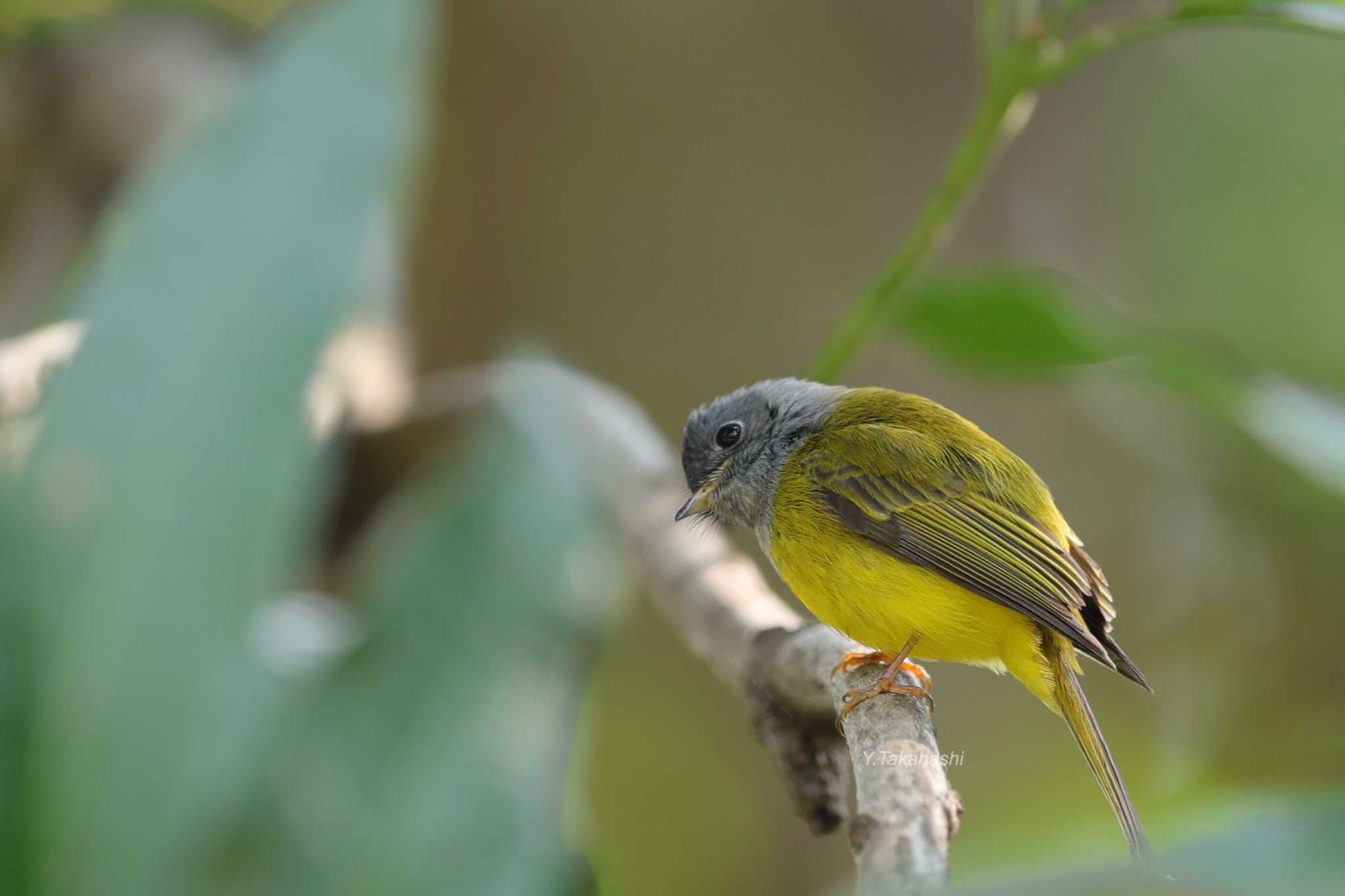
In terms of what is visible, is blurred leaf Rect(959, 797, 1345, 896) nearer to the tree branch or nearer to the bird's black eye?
the tree branch

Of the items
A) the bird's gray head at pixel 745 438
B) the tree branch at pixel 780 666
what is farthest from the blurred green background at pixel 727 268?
the tree branch at pixel 780 666

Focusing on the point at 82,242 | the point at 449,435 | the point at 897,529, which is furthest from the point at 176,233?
the point at 82,242

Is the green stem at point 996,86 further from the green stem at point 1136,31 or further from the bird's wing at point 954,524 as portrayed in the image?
the bird's wing at point 954,524

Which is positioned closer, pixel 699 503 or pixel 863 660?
pixel 863 660

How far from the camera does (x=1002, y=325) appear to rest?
2.60 metres

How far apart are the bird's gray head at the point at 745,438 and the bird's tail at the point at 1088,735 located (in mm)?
811

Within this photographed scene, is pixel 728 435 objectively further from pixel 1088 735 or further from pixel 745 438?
pixel 1088 735

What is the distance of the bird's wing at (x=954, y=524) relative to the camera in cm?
Answer: 235

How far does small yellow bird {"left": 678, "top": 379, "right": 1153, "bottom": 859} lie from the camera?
239cm

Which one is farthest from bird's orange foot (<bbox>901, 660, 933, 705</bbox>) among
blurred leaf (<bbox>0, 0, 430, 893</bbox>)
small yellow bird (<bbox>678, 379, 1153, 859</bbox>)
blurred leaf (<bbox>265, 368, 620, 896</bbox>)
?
blurred leaf (<bbox>0, 0, 430, 893</bbox>)

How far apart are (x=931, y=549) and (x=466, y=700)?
1895 millimetres

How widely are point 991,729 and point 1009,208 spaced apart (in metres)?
2.17

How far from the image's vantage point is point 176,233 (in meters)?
0.81

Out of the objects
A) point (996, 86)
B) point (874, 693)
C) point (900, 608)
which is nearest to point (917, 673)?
point (900, 608)
